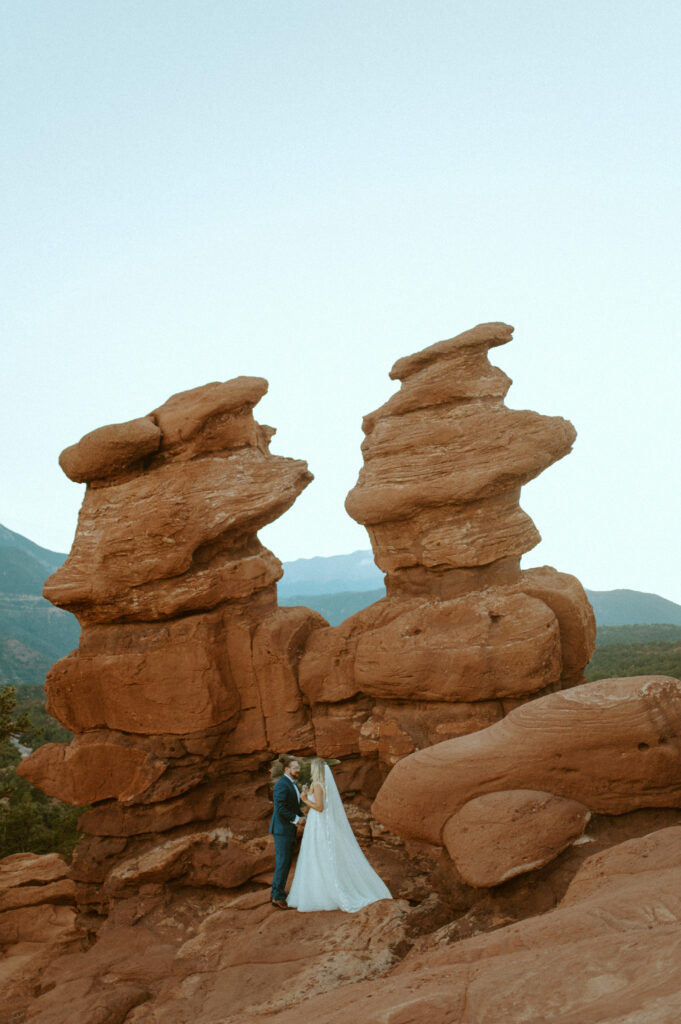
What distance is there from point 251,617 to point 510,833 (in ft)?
23.5

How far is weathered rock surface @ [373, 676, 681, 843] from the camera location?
829cm

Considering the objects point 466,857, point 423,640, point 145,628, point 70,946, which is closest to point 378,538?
point 423,640

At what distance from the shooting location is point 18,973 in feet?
41.9

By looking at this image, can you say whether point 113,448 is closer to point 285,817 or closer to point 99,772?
point 99,772

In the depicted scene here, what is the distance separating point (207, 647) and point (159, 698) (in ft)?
3.97

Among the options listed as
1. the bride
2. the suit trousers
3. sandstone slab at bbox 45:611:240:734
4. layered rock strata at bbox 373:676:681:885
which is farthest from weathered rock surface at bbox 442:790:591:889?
sandstone slab at bbox 45:611:240:734

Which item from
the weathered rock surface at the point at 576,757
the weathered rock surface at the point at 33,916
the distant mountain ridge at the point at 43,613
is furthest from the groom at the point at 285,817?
the distant mountain ridge at the point at 43,613

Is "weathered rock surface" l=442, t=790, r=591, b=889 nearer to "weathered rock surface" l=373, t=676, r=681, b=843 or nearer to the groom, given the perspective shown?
"weathered rock surface" l=373, t=676, r=681, b=843

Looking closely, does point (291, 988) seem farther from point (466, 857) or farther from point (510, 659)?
point (510, 659)

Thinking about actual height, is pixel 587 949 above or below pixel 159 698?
below

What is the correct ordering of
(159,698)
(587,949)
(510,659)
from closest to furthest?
(587,949)
(510,659)
(159,698)

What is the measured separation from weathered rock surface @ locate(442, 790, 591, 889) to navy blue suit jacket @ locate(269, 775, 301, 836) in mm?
Answer: 2453

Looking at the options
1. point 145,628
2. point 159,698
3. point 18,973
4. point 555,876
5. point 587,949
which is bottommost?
point 18,973

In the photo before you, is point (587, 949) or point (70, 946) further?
point (70, 946)
